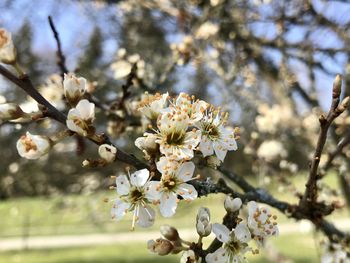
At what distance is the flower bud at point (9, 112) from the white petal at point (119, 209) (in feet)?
1.06

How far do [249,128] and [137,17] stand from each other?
1.81 meters

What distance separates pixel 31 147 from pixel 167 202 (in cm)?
35

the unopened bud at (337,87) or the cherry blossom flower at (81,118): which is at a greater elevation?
the unopened bud at (337,87)

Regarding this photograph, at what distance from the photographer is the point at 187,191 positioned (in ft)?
3.76

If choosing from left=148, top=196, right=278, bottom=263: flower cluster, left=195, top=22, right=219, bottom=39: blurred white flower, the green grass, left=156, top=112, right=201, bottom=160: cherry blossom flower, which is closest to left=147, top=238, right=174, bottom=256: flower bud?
left=148, top=196, right=278, bottom=263: flower cluster

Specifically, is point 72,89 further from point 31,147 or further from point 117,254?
point 117,254

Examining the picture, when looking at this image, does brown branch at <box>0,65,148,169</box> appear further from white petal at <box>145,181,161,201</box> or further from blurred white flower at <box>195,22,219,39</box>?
blurred white flower at <box>195,22,219,39</box>

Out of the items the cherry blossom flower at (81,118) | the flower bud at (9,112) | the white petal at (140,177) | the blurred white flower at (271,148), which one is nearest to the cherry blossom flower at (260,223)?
the white petal at (140,177)

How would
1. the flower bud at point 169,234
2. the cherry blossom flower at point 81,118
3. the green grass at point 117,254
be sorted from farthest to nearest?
the green grass at point 117,254, the flower bud at point 169,234, the cherry blossom flower at point 81,118

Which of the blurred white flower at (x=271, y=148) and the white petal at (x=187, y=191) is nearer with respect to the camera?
the white petal at (x=187, y=191)

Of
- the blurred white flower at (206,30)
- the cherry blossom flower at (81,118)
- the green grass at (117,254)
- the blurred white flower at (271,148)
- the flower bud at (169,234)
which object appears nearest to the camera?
the cherry blossom flower at (81,118)

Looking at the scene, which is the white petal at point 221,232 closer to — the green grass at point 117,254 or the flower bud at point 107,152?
the flower bud at point 107,152

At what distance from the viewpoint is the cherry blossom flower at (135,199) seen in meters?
1.13

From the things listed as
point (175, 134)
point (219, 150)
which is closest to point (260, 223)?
point (219, 150)
